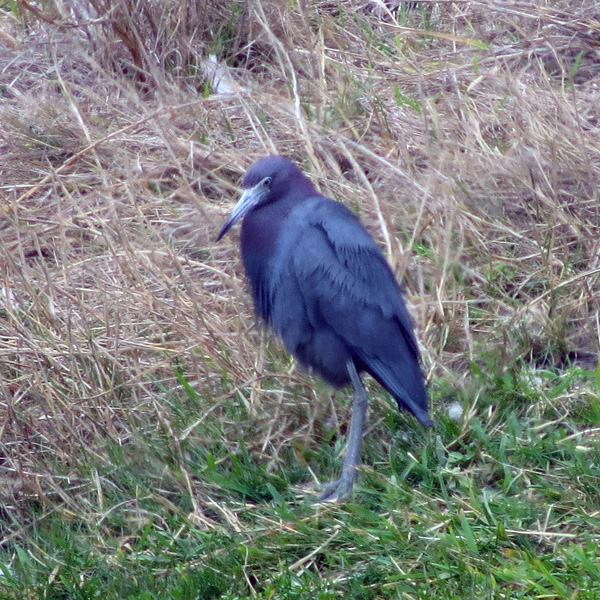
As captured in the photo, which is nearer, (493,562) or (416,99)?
(493,562)

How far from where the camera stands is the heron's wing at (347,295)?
11.2ft

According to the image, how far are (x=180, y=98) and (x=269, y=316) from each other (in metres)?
2.18

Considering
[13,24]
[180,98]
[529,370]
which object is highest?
[13,24]

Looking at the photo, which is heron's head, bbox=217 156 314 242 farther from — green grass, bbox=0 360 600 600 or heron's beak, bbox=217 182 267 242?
green grass, bbox=0 360 600 600

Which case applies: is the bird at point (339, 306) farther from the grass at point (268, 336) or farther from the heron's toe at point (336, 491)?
the grass at point (268, 336)

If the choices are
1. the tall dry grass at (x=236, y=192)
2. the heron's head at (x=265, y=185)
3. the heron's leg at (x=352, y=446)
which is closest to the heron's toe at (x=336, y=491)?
the heron's leg at (x=352, y=446)

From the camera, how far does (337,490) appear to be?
327 centimetres

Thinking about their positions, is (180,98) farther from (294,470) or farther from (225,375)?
(294,470)

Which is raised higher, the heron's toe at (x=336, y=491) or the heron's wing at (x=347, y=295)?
the heron's wing at (x=347, y=295)

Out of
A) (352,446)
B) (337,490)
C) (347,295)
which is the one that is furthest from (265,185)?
(337,490)

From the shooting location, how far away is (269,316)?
3598 mm

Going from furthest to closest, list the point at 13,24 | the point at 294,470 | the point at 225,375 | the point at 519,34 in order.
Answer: the point at 13,24 < the point at 519,34 < the point at 225,375 < the point at 294,470

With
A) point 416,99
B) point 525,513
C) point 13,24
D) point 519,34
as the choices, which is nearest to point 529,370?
point 525,513

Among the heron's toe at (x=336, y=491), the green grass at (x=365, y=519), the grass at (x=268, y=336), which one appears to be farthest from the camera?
the heron's toe at (x=336, y=491)
